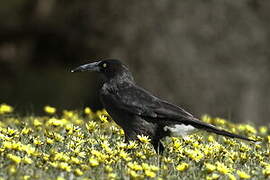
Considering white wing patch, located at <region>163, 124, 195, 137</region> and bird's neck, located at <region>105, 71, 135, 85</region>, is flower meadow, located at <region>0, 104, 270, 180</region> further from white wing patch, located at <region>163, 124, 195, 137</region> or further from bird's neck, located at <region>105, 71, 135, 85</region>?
bird's neck, located at <region>105, 71, 135, 85</region>

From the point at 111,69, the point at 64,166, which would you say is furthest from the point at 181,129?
the point at 64,166

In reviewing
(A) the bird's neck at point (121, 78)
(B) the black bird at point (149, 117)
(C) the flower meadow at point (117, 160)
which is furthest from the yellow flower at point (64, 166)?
(A) the bird's neck at point (121, 78)

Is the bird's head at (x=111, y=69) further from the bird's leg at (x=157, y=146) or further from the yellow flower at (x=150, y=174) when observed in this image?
the yellow flower at (x=150, y=174)

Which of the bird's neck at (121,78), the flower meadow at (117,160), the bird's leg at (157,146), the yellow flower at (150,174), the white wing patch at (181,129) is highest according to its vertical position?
the bird's neck at (121,78)

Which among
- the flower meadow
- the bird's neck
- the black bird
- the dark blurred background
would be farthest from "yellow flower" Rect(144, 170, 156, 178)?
the dark blurred background

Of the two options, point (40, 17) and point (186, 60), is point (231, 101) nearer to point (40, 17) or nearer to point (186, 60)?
point (186, 60)

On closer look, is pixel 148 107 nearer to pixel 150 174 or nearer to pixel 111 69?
pixel 111 69

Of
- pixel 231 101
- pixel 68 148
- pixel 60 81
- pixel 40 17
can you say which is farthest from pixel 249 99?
pixel 68 148

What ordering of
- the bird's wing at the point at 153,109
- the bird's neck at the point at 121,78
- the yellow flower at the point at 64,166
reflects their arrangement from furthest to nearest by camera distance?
the bird's neck at the point at 121,78 → the bird's wing at the point at 153,109 → the yellow flower at the point at 64,166
